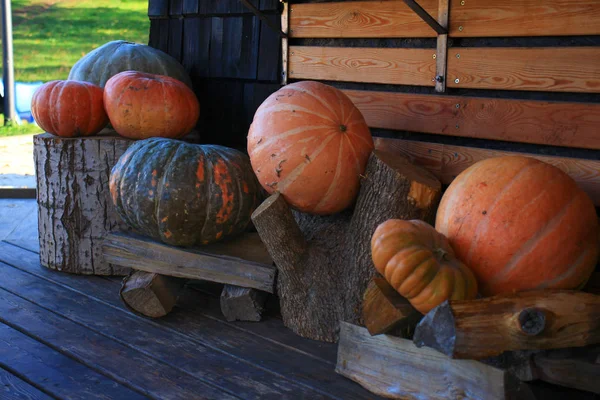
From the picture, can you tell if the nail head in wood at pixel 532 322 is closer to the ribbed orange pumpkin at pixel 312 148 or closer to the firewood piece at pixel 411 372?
the firewood piece at pixel 411 372

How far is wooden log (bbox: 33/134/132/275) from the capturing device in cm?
384

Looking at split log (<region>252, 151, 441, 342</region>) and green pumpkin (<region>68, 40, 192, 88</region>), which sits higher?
green pumpkin (<region>68, 40, 192, 88</region>)

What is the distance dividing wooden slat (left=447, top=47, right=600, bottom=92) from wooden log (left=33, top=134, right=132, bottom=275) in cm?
184

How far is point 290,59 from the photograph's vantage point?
3.89 metres

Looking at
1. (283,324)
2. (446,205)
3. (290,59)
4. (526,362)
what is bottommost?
(283,324)

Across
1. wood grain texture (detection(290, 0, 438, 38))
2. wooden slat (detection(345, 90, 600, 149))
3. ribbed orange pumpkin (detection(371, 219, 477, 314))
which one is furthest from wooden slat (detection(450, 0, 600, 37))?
ribbed orange pumpkin (detection(371, 219, 477, 314))

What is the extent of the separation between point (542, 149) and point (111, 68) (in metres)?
2.75

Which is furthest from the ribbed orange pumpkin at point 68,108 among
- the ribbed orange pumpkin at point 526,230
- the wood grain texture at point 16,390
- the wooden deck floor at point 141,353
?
the ribbed orange pumpkin at point 526,230

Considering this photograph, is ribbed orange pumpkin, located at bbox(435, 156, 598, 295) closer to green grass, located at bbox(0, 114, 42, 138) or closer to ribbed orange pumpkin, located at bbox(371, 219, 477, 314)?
ribbed orange pumpkin, located at bbox(371, 219, 477, 314)

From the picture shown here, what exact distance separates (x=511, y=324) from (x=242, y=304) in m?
1.40

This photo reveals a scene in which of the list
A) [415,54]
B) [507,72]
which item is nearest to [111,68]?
[415,54]

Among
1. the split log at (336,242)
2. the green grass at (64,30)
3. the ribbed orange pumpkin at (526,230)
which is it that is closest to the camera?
the ribbed orange pumpkin at (526,230)

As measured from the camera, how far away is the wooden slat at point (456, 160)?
271cm

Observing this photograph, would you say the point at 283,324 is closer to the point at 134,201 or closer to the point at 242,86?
the point at 134,201
